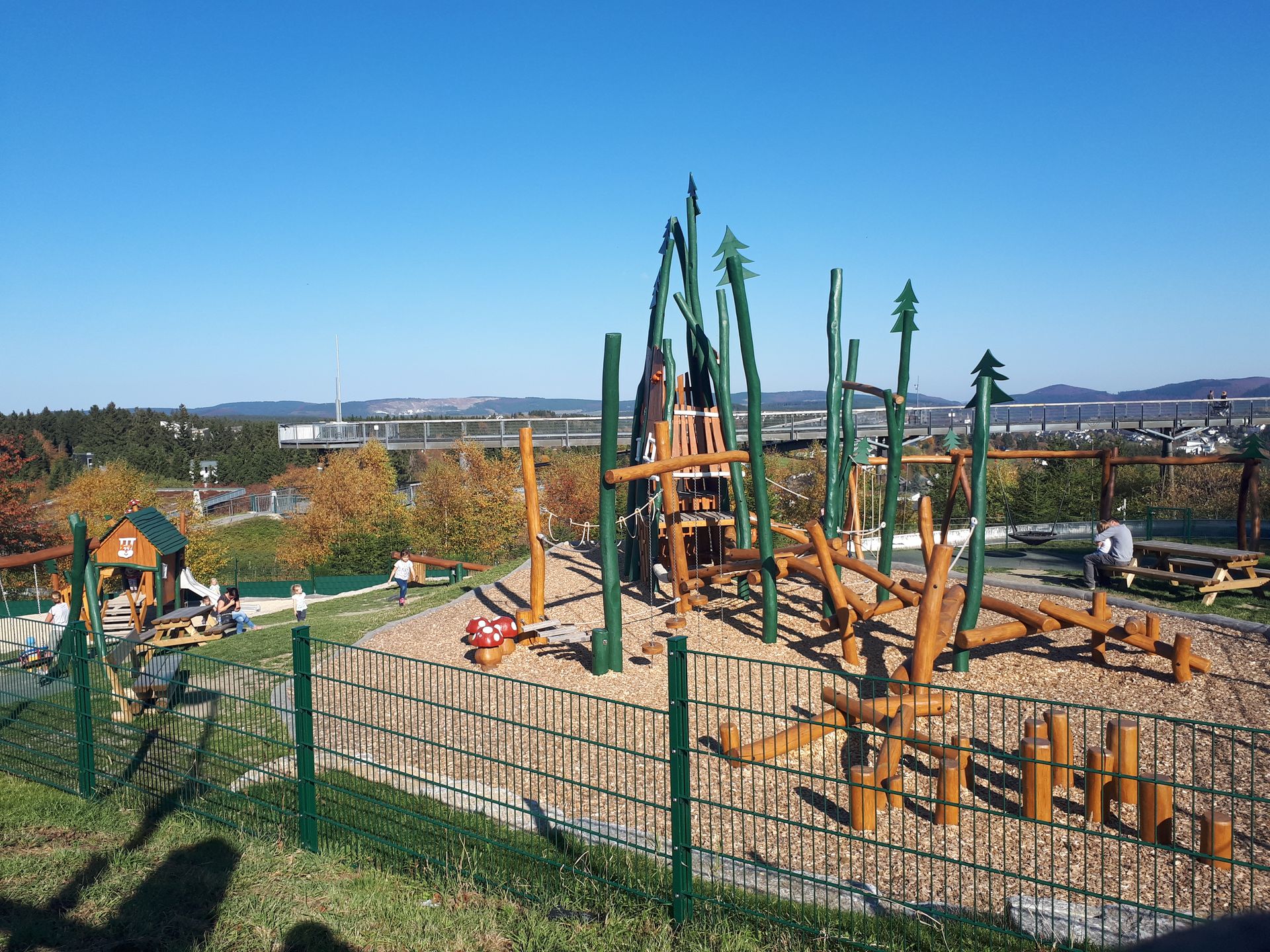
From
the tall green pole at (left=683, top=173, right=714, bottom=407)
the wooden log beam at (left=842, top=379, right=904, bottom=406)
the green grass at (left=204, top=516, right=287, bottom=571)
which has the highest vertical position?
the tall green pole at (left=683, top=173, right=714, bottom=407)

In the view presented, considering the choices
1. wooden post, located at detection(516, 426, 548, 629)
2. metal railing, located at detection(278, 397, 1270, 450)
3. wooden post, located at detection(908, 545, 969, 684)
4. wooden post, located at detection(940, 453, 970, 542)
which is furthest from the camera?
metal railing, located at detection(278, 397, 1270, 450)

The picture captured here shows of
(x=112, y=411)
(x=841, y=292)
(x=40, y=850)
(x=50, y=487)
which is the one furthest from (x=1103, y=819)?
(x=112, y=411)

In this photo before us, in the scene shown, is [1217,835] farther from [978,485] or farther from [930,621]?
[978,485]

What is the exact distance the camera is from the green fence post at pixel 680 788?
4258 mm

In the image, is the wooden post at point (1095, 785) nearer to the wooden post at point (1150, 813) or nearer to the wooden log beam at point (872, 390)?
the wooden post at point (1150, 813)

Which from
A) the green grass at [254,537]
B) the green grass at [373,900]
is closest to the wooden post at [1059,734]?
the green grass at [373,900]

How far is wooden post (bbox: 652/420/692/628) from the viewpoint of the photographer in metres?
11.4

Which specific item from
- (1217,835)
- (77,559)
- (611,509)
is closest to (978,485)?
(611,509)

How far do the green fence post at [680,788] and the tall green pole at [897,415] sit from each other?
22.8ft

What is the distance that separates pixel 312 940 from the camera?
4340 mm

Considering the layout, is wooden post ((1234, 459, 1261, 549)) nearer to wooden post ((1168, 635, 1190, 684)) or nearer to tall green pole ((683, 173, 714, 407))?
wooden post ((1168, 635, 1190, 684))

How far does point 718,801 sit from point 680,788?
7.00ft

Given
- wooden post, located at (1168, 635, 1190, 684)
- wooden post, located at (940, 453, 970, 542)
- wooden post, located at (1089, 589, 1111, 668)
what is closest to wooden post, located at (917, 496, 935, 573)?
wooden post, located at (940, 453, 970, 542)

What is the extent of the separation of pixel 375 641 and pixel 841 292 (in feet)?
24.4
